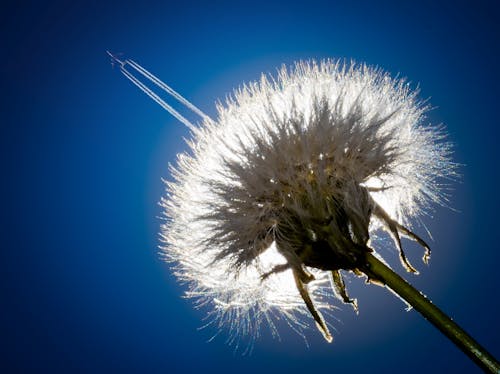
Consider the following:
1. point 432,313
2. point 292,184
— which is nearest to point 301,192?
point 292,184

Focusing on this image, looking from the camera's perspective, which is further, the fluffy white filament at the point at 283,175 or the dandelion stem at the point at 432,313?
the fluffy white filament at the point at 283,175

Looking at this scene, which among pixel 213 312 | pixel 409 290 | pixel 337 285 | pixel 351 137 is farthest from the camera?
pixel 213 312

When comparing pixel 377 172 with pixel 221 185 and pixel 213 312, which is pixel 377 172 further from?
pixel 213 312

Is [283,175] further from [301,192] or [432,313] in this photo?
[432,313]

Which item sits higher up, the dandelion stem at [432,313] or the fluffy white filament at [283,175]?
the fluffy white filament at [283,175]

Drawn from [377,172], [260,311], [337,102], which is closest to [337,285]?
[377,172]
